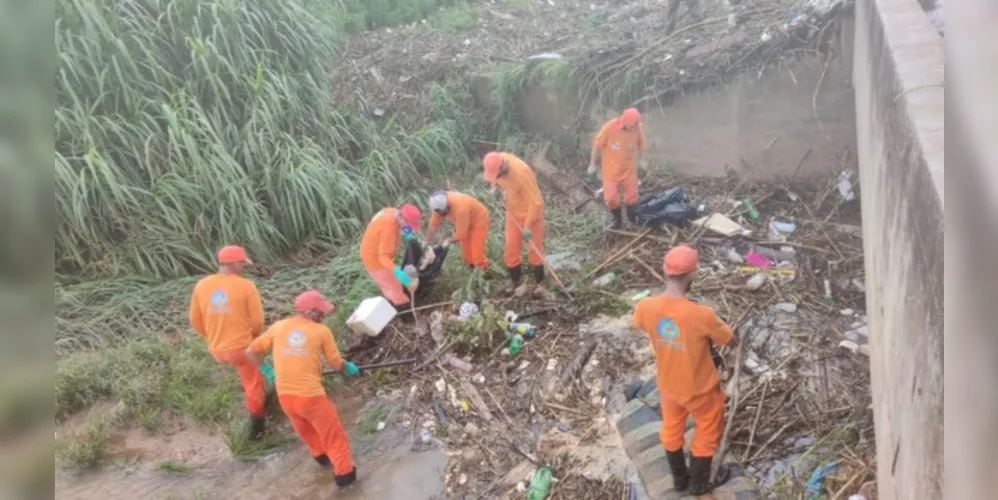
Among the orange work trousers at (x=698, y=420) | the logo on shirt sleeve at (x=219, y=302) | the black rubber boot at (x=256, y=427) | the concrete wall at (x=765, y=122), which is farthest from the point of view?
the concrete wall at (x=765, y=122)

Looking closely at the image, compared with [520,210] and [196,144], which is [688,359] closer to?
[520,210]

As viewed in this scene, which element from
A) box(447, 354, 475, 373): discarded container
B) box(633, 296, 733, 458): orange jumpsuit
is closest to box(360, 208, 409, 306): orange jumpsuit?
box(447, 354, 475, 373): discarded container

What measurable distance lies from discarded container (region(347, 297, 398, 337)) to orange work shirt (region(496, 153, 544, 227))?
1472mm

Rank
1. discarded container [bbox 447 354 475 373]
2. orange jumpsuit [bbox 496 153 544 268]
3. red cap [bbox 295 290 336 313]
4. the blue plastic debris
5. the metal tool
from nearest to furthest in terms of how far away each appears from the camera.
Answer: the blue plastic debris
red cap [bbox 295 290 336 313]
discarded container [bbox 447 354 475 373]
the metal tool
orange jumpsuit [bbox 496 153 544 268]

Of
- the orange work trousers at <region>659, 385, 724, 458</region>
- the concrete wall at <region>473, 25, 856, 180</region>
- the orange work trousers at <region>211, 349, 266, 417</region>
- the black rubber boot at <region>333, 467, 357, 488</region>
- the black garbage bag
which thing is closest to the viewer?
the orange work trousers at <region>659, 385, 724, 458</region>

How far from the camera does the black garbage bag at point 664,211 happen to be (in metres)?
7.55

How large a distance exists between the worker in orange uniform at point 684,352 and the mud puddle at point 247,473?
6.14 feet

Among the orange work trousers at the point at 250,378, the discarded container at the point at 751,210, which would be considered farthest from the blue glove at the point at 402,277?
the discarded container at the point at 751,210

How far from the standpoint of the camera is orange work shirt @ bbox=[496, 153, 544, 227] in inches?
255

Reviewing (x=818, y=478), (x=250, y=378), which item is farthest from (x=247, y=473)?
(x=818, y=478)

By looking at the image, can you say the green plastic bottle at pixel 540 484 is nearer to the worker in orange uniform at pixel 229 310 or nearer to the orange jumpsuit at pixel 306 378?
the orange jumpsuit at pixel 306 378

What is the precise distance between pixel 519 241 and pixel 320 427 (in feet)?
8.85

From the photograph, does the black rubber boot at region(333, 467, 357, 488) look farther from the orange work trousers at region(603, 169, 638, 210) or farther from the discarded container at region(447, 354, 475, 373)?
the orange work trousers at region(603, 169, 638, 210)
